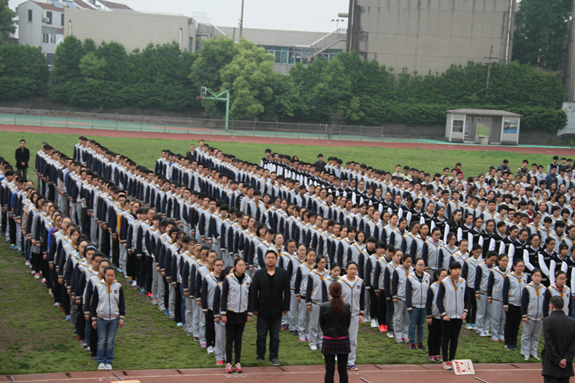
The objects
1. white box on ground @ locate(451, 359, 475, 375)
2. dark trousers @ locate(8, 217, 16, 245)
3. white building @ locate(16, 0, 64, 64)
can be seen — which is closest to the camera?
white box on ground @ locate(451, 359, 475, 375)

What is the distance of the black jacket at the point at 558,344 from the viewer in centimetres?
772

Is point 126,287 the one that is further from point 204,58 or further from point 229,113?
point 204,58

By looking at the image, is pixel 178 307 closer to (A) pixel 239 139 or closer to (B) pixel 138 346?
(B) pixel 138 346

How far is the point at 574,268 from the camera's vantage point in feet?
36.6

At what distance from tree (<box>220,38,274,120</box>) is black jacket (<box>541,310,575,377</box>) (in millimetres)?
45991

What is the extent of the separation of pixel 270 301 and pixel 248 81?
4614 centimetres

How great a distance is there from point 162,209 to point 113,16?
5091 cm

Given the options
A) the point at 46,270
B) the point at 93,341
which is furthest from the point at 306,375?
the point at 46,270

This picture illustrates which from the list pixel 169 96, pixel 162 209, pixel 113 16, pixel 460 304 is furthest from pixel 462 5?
pixel 460 304

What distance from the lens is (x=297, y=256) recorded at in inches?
416

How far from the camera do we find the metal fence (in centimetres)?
4559

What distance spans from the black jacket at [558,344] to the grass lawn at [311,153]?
75.5ft

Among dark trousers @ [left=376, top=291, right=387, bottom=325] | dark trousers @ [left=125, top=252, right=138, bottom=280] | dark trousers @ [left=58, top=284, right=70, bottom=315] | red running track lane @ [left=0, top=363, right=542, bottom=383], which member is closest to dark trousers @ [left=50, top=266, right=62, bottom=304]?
dark trousers @ [left=58, top=284, right=70, bottom=315]

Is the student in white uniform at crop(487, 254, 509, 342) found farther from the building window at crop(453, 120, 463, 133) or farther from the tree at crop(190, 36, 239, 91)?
the tree at crop(190, 36, 239, 91)
